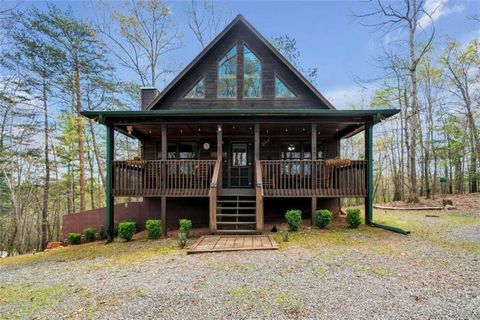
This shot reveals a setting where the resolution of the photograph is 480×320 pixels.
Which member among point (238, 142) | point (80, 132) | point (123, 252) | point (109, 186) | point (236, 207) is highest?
point (80, 132)

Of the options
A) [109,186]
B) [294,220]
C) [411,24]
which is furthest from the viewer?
[411,24]

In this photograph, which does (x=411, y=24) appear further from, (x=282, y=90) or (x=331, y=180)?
(x=331, y=180)

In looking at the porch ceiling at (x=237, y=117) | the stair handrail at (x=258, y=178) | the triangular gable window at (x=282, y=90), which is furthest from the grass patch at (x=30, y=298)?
the triangular gable window at (x=282, y=90)

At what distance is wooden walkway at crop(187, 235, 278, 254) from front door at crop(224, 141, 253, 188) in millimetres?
3836

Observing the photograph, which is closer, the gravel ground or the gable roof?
the gravel ground

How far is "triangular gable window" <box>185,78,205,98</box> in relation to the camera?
9828mm

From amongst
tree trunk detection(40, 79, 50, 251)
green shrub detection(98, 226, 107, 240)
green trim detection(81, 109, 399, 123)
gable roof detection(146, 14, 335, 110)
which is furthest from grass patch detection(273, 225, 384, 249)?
tree trunk detection(40, 79, 50, 251)

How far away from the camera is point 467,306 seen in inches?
118

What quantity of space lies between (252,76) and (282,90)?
1324mm

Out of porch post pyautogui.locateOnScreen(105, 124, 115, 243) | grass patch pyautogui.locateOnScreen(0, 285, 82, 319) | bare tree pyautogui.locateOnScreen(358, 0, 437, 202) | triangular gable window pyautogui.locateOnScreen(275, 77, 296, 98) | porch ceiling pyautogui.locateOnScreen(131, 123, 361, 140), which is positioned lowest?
grass patch pyautogui.locateOnScreen(0, 285, 82, 319)

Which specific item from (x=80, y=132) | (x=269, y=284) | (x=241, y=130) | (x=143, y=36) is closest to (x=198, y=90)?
(x=241, y=130)

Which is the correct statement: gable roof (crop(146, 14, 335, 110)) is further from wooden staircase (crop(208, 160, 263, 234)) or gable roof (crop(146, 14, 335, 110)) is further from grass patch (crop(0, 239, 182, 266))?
grass patch (crop(0, 239, 182, 266))

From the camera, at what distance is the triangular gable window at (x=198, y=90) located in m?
9.83

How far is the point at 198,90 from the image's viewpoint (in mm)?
9852
